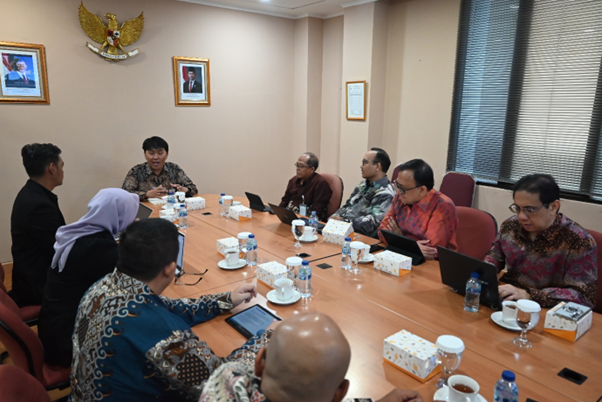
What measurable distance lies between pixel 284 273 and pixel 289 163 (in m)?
3.95

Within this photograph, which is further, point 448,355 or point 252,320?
point 252,320

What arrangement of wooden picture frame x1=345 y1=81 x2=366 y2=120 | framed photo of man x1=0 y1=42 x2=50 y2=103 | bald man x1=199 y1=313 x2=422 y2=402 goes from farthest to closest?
1. wooden picture frame x1=345 y1=81 x2=366 y2=120
2. framed photo of man x1=0 y1=42 x2=50 y2=103
3. bald man x1=199 y1=313 x2=422 y2=402

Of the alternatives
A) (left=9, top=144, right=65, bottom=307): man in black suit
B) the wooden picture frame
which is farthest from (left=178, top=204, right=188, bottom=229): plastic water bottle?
the wooden picture frame

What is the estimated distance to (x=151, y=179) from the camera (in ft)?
13.6

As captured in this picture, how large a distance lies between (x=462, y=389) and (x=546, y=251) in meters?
1.04

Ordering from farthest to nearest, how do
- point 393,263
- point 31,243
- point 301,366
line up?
point 31,243
point 393,263
point 301,366

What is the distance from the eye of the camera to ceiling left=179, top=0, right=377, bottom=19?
4668mm

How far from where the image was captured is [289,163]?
5816 mm

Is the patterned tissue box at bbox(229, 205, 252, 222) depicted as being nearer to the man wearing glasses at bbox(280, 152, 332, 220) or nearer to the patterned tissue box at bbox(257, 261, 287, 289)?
the man wearing glasses at bbox(280, 152, 332, 220)

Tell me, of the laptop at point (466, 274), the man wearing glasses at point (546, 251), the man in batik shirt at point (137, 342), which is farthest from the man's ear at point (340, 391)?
the man wearing glasses at point (546, 251)

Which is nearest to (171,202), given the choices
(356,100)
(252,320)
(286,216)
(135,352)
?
(286,216)

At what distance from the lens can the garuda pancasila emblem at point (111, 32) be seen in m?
4.02

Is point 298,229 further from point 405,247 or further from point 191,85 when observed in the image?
point 191,85

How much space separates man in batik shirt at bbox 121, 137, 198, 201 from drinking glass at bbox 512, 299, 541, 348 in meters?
3.27
